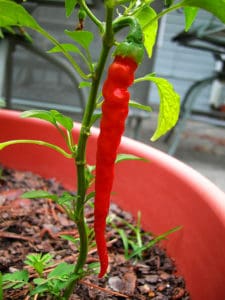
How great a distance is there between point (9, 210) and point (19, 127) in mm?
254

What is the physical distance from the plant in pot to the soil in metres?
0.03

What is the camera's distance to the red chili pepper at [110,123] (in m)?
0.38

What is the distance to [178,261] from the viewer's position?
0.73 metres

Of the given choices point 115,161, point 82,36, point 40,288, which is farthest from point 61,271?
point 82,36

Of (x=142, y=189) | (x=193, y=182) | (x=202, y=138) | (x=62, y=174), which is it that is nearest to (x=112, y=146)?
(x=193, y=182)

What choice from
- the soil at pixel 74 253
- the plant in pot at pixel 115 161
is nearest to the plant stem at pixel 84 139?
the plant in pot at pixel 115 161

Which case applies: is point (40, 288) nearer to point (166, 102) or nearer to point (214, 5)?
point (166, 102)

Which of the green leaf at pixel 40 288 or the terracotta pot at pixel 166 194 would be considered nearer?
the green leaf at pixel 40 288

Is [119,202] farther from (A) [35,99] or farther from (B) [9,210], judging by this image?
(A) [35,99]

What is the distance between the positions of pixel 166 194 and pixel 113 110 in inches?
16.9

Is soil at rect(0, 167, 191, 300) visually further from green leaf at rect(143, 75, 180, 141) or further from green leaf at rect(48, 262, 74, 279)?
green leaf at rect(143, 75, 180, 141)

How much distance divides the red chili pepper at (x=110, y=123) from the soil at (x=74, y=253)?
0.81 ft

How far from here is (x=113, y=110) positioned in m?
0.39

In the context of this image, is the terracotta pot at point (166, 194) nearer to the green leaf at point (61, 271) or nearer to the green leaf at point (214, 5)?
the green leaf at point (61, 271)
